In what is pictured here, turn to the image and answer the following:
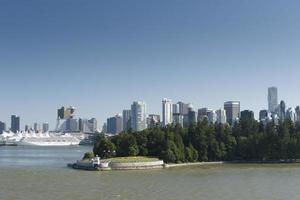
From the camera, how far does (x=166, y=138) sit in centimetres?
9244

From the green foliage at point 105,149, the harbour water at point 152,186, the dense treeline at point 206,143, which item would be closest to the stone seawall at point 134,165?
the dense treeline at point 206,143

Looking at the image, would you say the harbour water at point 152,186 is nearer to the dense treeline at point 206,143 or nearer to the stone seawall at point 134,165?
the stone seawall at point 134,165

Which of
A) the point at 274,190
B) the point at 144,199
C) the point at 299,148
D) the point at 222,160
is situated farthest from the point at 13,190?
the point at 299,148

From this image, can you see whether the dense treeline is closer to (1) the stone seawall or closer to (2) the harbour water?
(1) the stone seawall

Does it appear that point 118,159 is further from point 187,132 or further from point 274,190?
point 274,190

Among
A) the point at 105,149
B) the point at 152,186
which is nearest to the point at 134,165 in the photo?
the point at 105,149

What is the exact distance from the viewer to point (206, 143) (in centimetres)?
9588

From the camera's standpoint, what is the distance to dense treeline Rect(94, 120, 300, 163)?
89.6 m

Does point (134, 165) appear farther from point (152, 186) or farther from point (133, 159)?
point (152, 186)

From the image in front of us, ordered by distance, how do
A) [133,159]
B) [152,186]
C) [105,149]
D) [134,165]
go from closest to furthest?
[152,186], [134,165], [133,159], [105,149]

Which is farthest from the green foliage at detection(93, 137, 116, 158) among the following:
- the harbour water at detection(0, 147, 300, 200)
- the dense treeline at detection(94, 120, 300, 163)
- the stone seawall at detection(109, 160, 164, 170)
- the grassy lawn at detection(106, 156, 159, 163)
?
the harbour water at detection(0, 147, 300, 200)

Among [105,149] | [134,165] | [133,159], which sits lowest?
[134,165]

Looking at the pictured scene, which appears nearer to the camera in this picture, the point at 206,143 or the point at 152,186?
the point at 152,186

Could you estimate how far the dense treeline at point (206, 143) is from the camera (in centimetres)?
8962
